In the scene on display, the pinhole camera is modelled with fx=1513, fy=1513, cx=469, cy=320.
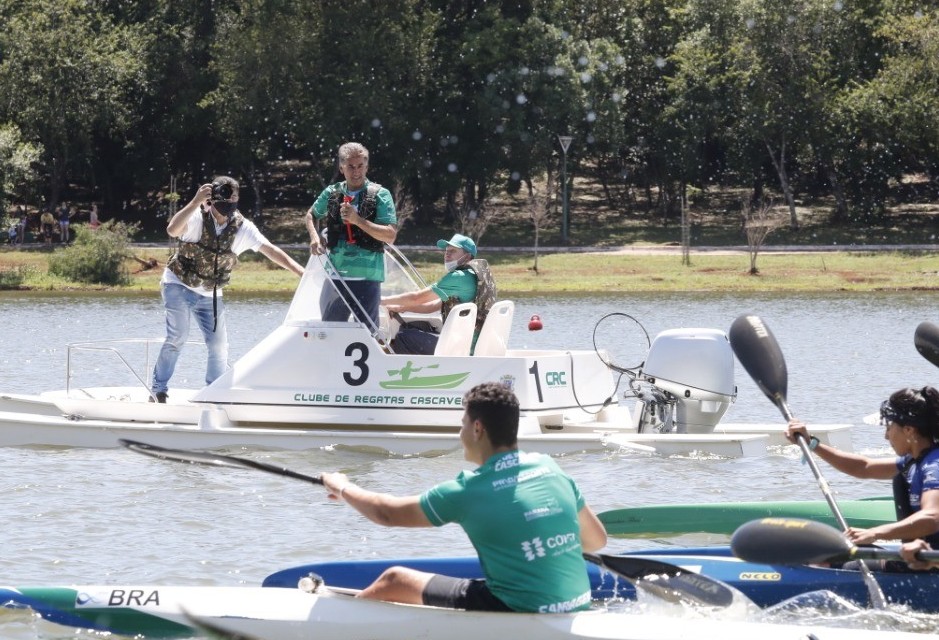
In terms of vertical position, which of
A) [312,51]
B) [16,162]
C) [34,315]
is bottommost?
[34,315]

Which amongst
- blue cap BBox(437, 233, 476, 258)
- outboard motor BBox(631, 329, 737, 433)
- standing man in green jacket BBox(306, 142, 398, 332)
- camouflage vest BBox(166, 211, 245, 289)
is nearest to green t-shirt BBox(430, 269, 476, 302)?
blue cap BBox(437, 233, 476, 258)

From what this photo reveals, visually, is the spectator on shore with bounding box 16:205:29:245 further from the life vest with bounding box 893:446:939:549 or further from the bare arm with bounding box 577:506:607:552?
the bare arm with bounding box 577:506:607:552

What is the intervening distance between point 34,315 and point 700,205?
2982 cm

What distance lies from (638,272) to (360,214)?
104ft

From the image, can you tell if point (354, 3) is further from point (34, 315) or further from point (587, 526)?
point (587, 526)

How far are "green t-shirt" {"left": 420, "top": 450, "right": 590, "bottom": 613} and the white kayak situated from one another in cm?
14

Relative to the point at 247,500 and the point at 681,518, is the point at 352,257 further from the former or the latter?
the point at 681,518

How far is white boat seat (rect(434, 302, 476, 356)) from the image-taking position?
39.2 ft

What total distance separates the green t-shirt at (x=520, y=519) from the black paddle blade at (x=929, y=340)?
13.1ft

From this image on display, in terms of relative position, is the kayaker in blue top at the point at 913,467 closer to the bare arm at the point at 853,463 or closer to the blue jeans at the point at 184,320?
the bare arm at the point at 853,463

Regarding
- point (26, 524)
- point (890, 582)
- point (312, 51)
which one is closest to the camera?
point (890, 582)

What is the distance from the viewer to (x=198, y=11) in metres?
→ 55.4

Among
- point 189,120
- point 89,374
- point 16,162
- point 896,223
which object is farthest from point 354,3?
point 89,374

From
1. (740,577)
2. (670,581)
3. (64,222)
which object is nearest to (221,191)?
(740,577)
